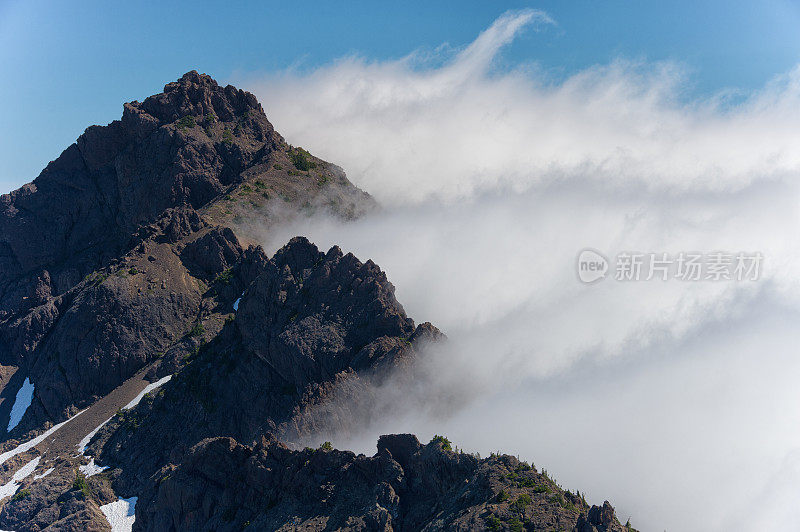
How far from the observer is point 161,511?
617 feet

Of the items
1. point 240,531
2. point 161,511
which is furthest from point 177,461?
point 240,531

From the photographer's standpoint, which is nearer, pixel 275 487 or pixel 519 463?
pixel 519 463

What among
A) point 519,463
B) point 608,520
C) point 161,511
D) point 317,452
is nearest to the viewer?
point 608,520

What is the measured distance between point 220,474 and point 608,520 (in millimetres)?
68495

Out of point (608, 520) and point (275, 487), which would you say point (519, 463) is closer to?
point (608, 520)

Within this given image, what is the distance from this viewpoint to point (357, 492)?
16762 cm

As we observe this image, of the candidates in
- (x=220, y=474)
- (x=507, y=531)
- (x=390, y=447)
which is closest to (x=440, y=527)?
(x=507, y=531)

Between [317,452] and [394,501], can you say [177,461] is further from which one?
[394,501]

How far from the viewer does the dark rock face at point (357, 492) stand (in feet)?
502

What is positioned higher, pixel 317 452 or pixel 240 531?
pixel 317 452

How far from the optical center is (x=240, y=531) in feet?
575

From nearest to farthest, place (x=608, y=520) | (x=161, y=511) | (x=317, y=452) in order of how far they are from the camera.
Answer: (x=608, y=520) < (x=317, y=452) < (x=161, y=511)

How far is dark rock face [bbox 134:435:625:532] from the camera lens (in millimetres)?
152875

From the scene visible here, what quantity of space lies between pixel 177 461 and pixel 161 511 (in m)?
13.5
